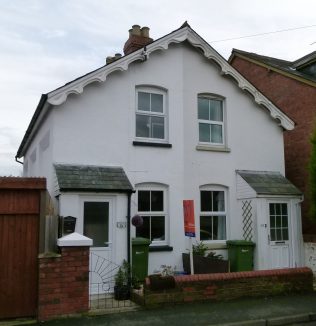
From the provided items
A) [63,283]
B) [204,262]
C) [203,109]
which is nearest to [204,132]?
[203,109]

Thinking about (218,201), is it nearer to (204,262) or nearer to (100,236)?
(204,262)

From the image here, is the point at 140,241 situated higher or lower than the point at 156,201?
lower

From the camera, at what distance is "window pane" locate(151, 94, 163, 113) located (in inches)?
482

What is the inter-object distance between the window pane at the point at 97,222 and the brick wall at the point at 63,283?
254cm

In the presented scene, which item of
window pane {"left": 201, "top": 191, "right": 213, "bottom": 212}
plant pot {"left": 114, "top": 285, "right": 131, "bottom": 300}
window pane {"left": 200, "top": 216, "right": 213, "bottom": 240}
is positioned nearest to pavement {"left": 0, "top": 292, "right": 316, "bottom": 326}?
plant pot {"left": 114, "top": 285, "right": 131, "bottom": 300}

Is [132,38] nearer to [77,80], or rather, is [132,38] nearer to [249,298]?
[77,80]

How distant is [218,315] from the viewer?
779 centimetres

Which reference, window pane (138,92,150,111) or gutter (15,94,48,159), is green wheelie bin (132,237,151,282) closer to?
window pane (138,92,150,111)

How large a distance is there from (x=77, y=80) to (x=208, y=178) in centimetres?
470

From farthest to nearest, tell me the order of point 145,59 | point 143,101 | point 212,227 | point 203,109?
point 203,109 < point 212,227 < point 143,101 < point 145,59

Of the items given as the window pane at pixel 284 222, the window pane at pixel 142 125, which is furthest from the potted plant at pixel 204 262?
the window pane at pixel 142 125

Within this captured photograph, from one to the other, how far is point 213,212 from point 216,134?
2431 millimetres

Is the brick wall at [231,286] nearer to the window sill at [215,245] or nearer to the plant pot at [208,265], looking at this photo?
the plant pot at [208,265]

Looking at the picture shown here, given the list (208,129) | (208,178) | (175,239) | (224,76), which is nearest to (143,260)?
(175,239)
